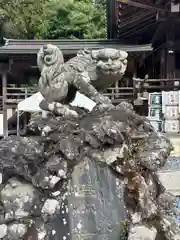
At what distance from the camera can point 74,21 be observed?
2480cm

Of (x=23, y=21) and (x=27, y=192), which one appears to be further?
(x=23, y=21)

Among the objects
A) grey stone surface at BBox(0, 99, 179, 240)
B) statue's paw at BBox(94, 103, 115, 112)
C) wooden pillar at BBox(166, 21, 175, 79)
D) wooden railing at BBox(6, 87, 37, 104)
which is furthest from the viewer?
wooden railing at BBox(6, 87, 37, 104)

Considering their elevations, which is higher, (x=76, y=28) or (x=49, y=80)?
(x=76, y=28)

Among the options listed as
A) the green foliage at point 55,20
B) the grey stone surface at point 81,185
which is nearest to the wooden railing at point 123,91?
the green foliage at point 55,20

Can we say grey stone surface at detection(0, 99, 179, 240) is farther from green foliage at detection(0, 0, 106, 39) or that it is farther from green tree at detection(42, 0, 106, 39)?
green tree at detection(42, 0, 106, 39)

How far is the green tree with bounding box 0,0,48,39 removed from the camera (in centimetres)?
2222

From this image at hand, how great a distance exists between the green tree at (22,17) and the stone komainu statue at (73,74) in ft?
61.3

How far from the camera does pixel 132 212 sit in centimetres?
328

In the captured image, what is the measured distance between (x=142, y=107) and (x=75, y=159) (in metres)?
12.4

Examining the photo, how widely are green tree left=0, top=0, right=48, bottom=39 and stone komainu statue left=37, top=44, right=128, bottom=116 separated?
18670 millimetres

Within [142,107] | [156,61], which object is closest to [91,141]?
[142,107]

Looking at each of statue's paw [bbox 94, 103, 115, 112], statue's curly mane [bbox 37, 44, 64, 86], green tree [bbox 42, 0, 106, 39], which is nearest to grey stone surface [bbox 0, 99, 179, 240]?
statue's paw [bbox 94, 103, 115, 112]

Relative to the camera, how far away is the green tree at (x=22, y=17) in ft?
72.9

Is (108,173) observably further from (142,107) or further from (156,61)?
(156,61)
